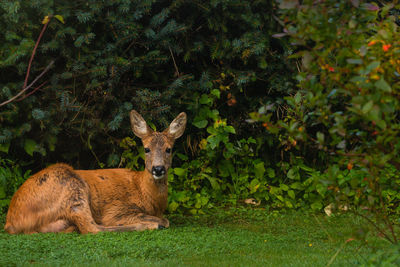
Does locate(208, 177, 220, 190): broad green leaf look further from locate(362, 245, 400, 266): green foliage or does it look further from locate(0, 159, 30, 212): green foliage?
locate(362, 245, 400, 266): green foliage

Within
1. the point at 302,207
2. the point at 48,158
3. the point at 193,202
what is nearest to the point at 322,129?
the point at 302,207

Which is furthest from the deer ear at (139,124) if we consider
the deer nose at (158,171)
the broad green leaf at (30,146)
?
the broad green leaf at (30,146)

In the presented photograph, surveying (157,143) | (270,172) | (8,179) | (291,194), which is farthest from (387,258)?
(8,179)

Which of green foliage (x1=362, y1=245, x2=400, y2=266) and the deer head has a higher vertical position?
green foliage (x1=362, y1=245, x2=400, y2=266)

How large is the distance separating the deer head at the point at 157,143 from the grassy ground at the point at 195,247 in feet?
2.50

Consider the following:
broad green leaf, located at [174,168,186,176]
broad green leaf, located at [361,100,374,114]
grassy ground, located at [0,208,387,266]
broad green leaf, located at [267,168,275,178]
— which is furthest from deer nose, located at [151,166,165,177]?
broad green leaf, located at [361,100,374,114]

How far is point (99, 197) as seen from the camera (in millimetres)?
7117

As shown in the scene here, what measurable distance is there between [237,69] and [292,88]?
0.88 metres

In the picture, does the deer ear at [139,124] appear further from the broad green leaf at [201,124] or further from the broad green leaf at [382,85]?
the broad green leaf at [382,85]

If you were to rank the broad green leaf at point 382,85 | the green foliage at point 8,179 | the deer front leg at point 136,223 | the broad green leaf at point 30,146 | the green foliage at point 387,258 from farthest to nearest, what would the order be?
the green foliage at point 8,179 → the broad green leaf at point 30,146 → the deer front leg at point 136,223 → the green foliage at point 387,258 → the broad green leaf at point 382,85

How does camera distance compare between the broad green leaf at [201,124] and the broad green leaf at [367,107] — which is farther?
the broad green leaf at [201,124]

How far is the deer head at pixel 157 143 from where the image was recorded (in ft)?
22.5

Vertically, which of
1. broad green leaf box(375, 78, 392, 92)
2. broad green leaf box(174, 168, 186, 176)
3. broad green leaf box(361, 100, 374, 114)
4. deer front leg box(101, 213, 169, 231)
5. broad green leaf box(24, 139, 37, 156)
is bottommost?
broad green leaf box(174, 168, 186, 176)

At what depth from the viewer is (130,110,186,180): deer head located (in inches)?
270
